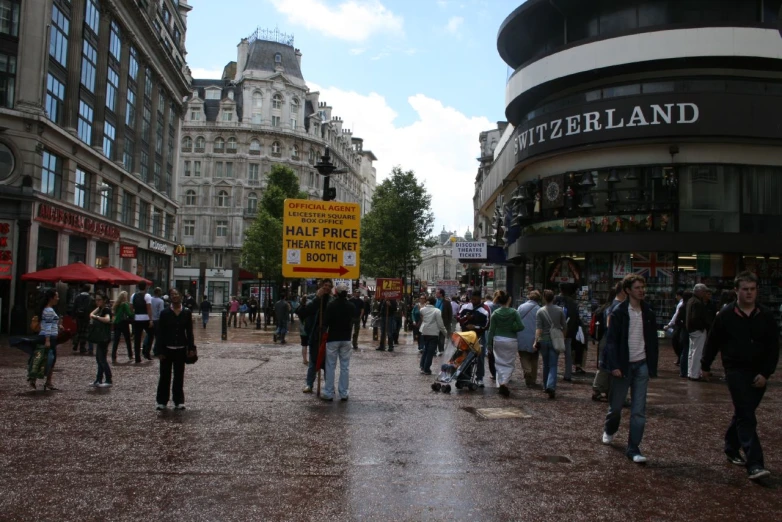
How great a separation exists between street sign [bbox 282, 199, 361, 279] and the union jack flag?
55.6 ft

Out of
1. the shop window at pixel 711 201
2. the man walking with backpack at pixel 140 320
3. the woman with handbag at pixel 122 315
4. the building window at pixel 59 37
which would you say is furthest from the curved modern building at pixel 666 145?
the building window at pixel 59 37

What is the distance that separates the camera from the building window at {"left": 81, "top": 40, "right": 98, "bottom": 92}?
3158 cm

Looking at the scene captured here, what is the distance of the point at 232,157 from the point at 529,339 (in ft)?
200

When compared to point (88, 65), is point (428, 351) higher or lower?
lower

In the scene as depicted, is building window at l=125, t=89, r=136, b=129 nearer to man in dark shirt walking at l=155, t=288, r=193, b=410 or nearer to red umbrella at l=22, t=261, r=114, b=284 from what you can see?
red umbrella at l=22, t=261, r=114, b=284

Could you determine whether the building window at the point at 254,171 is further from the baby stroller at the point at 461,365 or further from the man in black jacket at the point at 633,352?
the man in black jacket at the point at 633,352

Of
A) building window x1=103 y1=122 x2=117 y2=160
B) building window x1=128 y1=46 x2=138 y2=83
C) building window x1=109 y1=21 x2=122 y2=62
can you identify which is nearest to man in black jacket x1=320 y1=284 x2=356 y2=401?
building window x1=103 y1=122 x2=117 y2=160

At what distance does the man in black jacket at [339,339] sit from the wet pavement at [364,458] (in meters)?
0.28

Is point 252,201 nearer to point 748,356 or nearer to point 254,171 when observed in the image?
point 254,171

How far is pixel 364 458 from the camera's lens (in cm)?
670

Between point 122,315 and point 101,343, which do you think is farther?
point 122,315

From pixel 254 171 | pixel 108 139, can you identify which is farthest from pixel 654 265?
pixel 254 171

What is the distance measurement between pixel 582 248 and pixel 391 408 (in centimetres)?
1873

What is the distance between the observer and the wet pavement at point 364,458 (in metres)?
5.19
